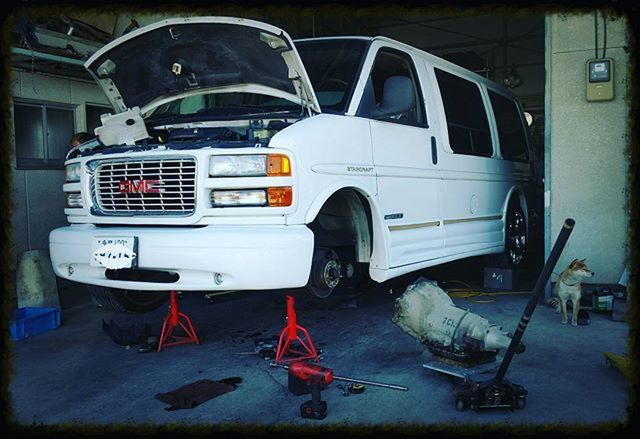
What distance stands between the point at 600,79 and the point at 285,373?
158 inches

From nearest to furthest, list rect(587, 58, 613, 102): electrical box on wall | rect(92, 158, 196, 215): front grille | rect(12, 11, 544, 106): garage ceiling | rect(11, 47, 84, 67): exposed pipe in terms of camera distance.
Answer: rect(92, 158, 196, 215): front grille
rect(587, 58, 613, 102): electrical box on wall
rect(11, 47, 84, 67): exposed pipe
rect(12, 11, 544, 106): garage ceiling

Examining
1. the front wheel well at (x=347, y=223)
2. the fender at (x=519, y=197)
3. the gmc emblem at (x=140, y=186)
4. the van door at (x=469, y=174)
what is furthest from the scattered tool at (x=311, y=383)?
the fender at (x=519, y=197)

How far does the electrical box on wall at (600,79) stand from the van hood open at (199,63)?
3018mm

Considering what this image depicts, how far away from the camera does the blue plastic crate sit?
5016 millimetres

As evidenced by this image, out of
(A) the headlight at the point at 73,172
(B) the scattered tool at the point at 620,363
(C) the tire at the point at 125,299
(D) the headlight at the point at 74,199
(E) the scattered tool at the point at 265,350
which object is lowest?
(E) the scattered tool at the point at 265,350

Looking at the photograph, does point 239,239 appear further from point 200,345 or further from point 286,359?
point 200,345

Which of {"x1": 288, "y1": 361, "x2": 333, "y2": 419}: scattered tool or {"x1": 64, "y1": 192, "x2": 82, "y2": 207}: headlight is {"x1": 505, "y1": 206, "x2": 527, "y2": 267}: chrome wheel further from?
{"x1": 64, "y1": 192, "x2": 82, "y2": 207}: headlight

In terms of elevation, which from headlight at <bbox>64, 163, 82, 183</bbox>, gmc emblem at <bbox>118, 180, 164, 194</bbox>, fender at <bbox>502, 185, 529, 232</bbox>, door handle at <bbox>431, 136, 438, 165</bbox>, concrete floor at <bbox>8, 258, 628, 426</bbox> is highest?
door handle at <bbox>431, 136, 438, 165</bbox>

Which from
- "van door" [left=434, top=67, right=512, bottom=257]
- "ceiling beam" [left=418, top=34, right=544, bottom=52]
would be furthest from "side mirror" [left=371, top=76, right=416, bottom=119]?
"ceiling beam" [left=418, top=34, right=544, bottom=52]

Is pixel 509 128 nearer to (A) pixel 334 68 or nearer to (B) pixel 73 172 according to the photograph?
(A) pixel 334 68

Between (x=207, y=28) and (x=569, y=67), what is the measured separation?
3.62m

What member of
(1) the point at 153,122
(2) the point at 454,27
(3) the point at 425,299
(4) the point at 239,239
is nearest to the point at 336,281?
(3) the point at 425,299

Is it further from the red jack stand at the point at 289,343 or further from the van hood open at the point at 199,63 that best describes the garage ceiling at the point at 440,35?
the red jack stand at the point at 289,343

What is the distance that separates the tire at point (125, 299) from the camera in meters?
4.70
